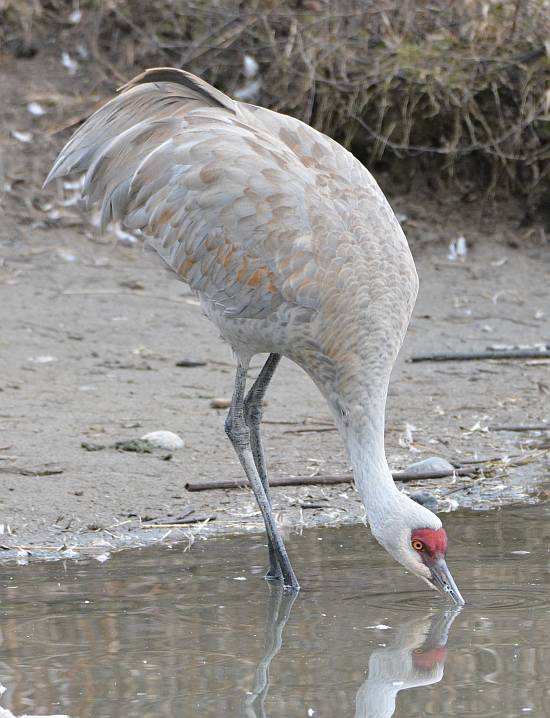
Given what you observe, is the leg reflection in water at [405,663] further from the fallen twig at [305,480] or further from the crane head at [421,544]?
the fallen twig at [305,480]

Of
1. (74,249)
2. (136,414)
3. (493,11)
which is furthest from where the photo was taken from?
(493,11)

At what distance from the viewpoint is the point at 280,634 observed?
447 cm

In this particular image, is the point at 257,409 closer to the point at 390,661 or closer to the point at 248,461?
the point at 248,461

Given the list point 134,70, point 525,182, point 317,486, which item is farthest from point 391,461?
point 134,70

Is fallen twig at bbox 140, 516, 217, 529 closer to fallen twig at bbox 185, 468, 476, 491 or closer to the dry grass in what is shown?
fallen twig at bbox 185, 468, 476, 491

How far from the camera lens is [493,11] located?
409 inches

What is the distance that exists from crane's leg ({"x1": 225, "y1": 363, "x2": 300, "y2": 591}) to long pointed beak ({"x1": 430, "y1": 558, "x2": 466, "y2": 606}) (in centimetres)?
60

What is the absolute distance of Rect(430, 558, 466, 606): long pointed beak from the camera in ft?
A: 15.6

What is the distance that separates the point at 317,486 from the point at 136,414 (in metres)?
1.29

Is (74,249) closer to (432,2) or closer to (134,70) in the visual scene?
(134,70)

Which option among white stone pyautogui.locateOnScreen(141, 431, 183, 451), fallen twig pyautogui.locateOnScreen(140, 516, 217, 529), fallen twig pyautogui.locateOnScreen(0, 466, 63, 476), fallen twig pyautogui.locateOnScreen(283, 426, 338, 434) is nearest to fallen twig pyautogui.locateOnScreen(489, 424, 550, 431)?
fallen twig pyautogui.locateOnScreen(283, 426, 338, 434)

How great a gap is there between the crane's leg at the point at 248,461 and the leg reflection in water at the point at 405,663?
2.38 ft

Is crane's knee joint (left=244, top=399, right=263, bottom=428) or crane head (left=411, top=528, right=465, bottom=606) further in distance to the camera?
crane's knee joint (left=244, top=399, right=263, bottom=428)

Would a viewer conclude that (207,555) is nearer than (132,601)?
No
